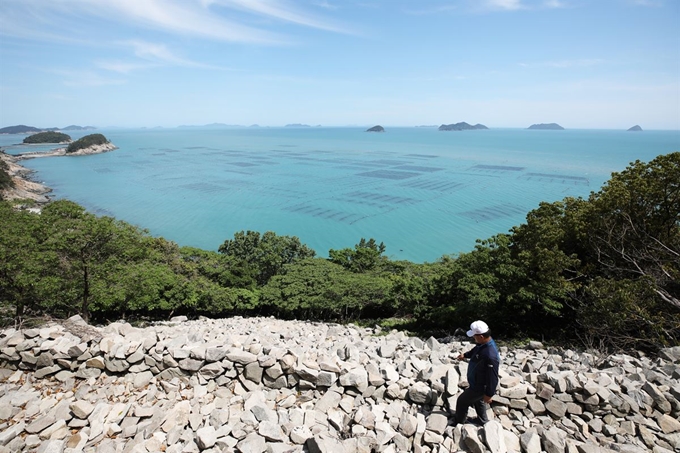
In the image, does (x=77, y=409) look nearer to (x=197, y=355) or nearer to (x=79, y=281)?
(x=197, y=355)

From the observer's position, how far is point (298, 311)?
1986cm

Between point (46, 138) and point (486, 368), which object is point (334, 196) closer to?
point (486, 368)

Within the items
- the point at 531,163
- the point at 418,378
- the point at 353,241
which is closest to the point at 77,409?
the point at 418,378

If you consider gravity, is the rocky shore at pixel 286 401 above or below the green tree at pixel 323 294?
above

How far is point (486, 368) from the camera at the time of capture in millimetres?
5508

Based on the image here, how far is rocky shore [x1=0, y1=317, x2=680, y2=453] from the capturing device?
5.70m

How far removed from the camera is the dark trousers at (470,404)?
569cm

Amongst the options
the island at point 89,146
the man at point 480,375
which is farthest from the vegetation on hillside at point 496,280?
the island at point 89,146

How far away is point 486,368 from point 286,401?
11.9 feet

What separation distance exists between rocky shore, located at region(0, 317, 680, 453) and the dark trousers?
25 centimetres

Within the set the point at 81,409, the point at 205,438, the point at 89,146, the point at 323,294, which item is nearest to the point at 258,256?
the point at 323,294

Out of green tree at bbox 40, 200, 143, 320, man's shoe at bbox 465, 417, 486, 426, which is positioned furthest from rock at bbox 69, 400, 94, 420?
green tree at bbox 40, 200, 143, 320

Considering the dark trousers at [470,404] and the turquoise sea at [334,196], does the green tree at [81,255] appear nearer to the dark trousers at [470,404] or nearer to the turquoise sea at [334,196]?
the dark trousers at [470,404]

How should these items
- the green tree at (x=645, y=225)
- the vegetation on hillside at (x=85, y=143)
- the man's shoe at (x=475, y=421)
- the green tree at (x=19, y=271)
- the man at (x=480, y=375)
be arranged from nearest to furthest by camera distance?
the man at (x=480, y=375) < the man's shoe at (x=475, y=421) < the green tree at (x=645, y=225) < the green tree at (x=19, y=271) < the vegetation on hillside at (x=85, y=143)
